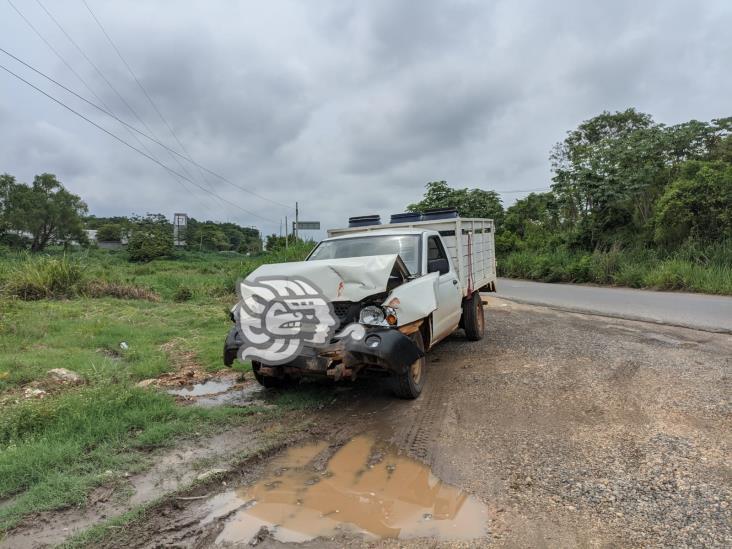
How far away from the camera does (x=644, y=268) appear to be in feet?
61.1

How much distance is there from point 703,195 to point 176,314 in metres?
19.5

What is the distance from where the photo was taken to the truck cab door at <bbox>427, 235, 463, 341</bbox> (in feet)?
18.2

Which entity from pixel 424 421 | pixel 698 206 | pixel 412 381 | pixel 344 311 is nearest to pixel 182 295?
pixel 344 311

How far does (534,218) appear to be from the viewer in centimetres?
3362

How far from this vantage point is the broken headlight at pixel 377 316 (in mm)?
4285

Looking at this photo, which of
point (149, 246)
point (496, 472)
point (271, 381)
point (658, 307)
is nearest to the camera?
point (496, 472)

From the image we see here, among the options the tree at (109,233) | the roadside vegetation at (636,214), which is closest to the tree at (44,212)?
the tree at (109,233)

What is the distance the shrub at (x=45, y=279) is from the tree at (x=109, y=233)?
69.5 m

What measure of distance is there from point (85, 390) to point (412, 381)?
11.1 feet

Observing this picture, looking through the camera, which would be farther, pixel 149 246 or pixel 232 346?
pixel 149 246

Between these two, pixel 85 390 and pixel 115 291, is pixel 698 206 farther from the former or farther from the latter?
pixel 115 291

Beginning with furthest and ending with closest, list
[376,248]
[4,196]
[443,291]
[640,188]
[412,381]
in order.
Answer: [4,196], [640,188], [376,248], [443,291], [412,381]

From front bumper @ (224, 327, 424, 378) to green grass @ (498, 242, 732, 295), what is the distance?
15.0 m

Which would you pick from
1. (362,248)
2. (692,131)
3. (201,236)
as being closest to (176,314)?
(362,248)
